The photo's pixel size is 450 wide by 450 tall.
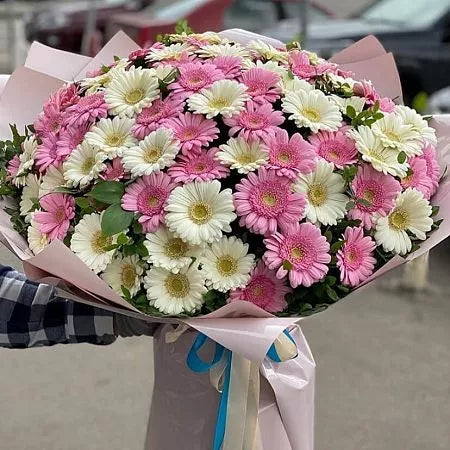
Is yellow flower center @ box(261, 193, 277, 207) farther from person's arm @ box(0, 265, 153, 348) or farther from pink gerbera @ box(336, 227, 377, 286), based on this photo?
person's arm @ box(0, 265, 153, 348)

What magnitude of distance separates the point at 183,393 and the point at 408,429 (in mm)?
1938

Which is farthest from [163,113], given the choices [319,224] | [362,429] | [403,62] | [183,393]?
[403,62]

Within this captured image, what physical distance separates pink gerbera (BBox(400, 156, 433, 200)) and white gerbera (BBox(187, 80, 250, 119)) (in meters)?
0.31

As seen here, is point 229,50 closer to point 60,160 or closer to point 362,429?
point 60,160

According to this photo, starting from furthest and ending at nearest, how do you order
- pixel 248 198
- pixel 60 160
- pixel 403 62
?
pixel 403 62, pixel 60 160, pixel 248 198

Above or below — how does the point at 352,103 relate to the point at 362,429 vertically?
above

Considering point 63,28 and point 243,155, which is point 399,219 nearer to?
point 243,155

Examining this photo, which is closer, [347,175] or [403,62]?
[347,175]

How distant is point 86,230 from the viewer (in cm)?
132

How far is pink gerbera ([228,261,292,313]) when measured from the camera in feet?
4.22

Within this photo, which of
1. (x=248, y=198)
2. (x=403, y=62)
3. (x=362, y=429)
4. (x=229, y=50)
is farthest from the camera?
(x=403, y=62)

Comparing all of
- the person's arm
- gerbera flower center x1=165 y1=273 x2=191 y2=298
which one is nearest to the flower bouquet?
gerbera flower center x1=165 y1=273 x2=191 y2=298

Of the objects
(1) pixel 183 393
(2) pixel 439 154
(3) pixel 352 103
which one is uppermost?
(3) pixel 352 103

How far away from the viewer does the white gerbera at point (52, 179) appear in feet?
4.62
